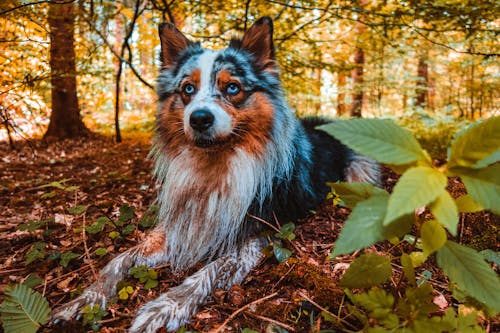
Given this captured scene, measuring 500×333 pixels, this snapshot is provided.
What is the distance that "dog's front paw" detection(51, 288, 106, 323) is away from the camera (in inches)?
74.2

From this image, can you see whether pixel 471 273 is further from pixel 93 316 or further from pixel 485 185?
pixel 93 316

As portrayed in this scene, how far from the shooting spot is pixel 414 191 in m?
0.94

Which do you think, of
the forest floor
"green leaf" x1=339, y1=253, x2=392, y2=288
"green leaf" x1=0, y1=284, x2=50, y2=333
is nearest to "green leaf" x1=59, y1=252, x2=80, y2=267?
the forest floor

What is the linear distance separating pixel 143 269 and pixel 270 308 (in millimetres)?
1013

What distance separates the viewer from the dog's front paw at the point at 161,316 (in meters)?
1.80

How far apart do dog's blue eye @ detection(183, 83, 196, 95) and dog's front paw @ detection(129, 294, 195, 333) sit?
1630mm

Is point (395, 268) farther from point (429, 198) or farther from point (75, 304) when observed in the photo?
point (75, 304)

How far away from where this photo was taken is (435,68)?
13.6 m

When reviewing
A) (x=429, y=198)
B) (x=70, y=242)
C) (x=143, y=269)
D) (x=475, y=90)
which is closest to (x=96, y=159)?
(x=70, y=242)

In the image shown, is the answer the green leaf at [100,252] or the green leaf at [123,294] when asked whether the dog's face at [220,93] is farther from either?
the green leaf at [123,294]

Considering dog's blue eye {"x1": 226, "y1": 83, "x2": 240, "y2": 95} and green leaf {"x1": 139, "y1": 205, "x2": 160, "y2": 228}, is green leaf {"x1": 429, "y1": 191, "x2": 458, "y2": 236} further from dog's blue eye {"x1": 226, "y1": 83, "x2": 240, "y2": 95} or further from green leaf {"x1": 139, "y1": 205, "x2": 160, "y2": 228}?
green leaf {"x1": 139, "y1": 205, "x2": 160, "y2": 228}

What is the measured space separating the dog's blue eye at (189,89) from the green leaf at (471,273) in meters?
2.16

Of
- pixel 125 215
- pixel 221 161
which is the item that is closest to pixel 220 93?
pixel 221 161

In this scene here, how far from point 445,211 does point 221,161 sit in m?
1.88
